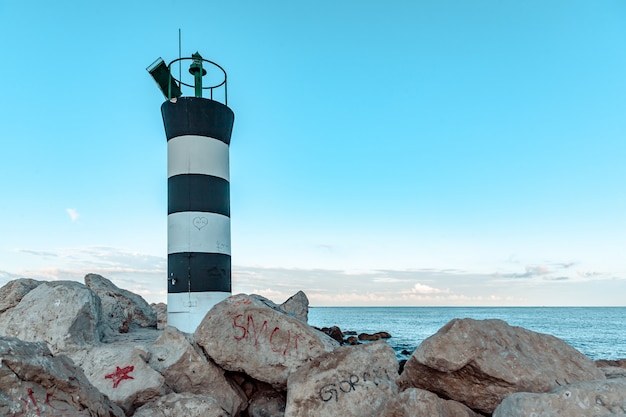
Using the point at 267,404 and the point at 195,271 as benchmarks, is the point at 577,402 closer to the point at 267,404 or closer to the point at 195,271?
the point at 267,404

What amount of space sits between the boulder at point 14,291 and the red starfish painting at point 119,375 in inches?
159

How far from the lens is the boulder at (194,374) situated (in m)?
6.42

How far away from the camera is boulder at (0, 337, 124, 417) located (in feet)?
12.3

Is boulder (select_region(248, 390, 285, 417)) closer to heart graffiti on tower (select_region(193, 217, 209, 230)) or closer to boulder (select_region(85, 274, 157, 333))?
boulder (select_region(85, 274, 157, 333))

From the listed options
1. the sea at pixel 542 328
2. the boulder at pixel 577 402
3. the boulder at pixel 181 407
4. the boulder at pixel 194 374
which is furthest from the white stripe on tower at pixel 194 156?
the sea at pixel 542 328

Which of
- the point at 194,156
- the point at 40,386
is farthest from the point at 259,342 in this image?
the point at 194,156

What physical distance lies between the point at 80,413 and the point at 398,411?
301 cm

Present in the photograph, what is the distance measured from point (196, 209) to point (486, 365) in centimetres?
884

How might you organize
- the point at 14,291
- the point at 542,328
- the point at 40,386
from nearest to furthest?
the point at 40,386 < the point at 14,291 < the point at 542,328

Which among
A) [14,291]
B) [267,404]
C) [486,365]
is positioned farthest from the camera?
[14,291]

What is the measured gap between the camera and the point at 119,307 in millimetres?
10594

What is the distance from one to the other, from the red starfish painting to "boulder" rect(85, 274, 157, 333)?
3.62 metres

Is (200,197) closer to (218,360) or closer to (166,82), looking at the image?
(166,82)

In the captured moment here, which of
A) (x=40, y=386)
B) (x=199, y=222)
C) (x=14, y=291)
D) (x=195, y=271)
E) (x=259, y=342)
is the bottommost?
(x=259, y=342)
